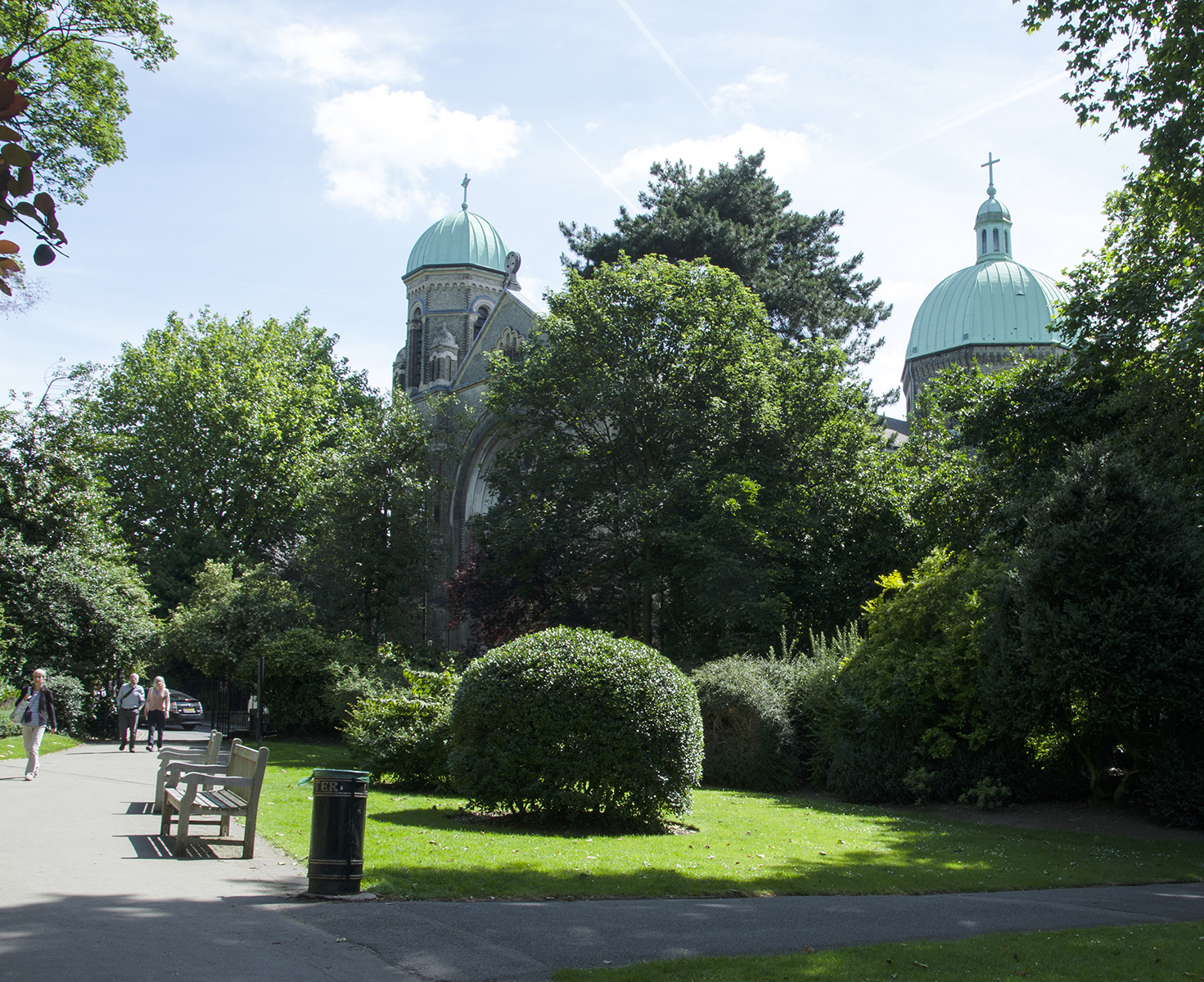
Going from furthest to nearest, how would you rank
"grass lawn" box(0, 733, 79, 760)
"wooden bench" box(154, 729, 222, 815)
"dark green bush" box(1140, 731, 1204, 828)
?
"grass lawn" box(0, 733, 79, 760)
"dark green bush" box(1140, 731, 1204, 828)
"wooden bench" box(154, 729, 222, 815)

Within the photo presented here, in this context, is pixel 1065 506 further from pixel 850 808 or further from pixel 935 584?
pixel 850 808

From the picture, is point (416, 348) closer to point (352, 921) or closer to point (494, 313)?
point (494, 313)

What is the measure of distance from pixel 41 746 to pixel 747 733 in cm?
1354

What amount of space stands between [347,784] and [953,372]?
1720 cm

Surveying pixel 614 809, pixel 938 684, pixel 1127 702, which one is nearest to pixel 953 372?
pixel 938 684

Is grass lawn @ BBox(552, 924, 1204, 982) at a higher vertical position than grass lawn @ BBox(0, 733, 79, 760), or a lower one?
higher

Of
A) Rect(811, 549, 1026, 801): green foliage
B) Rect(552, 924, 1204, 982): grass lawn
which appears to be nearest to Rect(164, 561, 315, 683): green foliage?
Rect(811, 549, 1026, 801): green foliage

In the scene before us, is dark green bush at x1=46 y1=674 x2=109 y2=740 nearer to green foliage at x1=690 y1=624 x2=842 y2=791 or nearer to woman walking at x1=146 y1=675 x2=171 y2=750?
woman walking at x1=146 y1=675 x2=171 y2=750

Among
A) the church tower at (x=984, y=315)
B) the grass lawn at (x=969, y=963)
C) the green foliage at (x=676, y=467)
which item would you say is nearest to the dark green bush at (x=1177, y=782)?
the grass lawn at (x=969, y=963)

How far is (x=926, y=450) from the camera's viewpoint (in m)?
24.5

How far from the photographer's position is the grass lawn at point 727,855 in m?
7.71

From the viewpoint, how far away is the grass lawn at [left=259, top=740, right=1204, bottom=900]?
7.71 m

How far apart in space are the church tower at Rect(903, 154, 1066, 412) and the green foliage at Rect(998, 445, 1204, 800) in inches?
1309

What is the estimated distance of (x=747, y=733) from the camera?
17906mm
